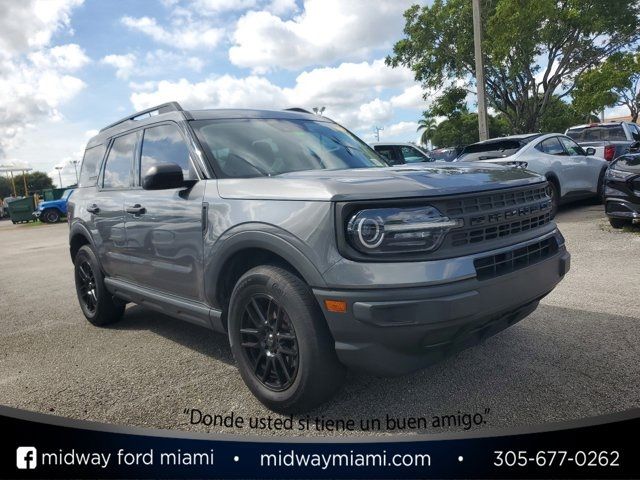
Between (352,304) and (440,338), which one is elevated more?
(352,304)

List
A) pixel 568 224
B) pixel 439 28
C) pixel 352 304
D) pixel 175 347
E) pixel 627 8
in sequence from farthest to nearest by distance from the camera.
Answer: pixel 439 28
pixel 627 8
pixel 568 224
pixel 175 347
pixel 352 304

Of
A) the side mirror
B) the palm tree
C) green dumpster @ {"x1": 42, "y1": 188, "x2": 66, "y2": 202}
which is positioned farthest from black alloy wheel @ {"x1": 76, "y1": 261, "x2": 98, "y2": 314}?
the palm tree

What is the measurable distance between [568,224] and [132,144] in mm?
7489

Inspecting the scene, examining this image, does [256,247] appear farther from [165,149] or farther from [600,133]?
[600,133]

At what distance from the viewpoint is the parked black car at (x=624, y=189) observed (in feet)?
23.4

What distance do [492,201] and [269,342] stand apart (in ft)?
4.70

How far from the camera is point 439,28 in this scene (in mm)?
21219

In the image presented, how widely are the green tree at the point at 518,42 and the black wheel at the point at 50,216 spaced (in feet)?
63.1

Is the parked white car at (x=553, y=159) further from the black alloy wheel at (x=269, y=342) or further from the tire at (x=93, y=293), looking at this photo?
the black alloy wheel at (x=269, y=342)

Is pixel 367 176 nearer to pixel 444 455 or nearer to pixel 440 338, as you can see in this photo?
pixel 440 338

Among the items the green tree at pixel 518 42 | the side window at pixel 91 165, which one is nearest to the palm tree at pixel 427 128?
the green tree at pixel 518 42

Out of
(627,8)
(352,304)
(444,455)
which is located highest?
(627,8)

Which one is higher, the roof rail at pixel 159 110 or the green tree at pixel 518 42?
the green tree at pixel 518 42

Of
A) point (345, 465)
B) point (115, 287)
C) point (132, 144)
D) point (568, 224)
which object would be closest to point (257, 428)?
point (345, 465)
